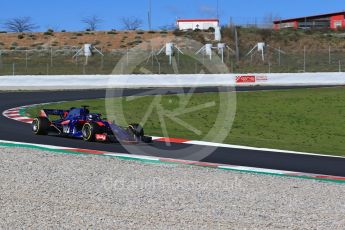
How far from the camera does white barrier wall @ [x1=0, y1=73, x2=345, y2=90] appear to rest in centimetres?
3653

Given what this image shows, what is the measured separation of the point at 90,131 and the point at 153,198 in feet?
18.1

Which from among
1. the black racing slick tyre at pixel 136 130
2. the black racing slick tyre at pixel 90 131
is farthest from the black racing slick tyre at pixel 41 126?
the black racing slick tyre at pixel 136 130

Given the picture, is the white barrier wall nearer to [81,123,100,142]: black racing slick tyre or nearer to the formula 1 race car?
the formula 1 race car

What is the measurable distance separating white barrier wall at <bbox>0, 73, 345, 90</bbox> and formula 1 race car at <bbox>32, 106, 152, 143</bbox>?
2216 centimetres

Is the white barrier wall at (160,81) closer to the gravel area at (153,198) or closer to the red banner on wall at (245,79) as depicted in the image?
the red banner on wall at (245,79)

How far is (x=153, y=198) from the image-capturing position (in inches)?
293

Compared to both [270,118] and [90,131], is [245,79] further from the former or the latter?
[90,131]

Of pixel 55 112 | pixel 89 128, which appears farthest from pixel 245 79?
pixel 89 128

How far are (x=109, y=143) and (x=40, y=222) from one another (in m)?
6.85

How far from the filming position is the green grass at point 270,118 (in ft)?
50.2

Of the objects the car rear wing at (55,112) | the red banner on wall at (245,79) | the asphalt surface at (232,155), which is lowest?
the asphalt surface at (232,155)

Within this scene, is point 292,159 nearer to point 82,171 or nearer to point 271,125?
point 82,171

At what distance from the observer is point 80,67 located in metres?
46.1

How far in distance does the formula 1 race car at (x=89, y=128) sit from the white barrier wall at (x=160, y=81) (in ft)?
72.7
